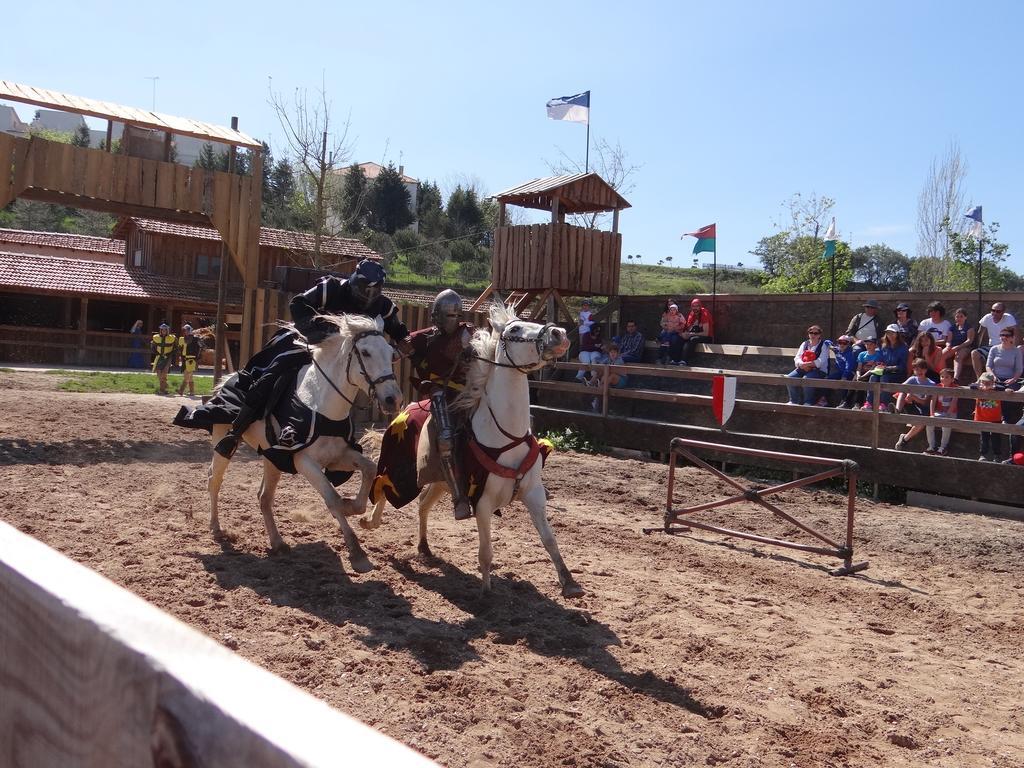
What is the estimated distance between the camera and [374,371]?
20.7 ft

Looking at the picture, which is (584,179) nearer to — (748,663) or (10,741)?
(748,663)

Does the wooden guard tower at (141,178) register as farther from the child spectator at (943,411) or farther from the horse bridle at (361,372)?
the child spectator at (943,411)

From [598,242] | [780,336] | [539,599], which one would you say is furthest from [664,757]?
[598,242]

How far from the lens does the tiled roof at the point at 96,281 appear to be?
31.1 metres

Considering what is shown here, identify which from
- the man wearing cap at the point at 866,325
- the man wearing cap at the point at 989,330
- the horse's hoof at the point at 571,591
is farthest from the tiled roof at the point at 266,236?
the horse's hoof at the point at 571,591

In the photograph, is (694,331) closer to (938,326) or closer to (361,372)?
(938,326)

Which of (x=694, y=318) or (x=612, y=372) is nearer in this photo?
(x=612, y=372)

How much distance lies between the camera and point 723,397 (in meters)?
11.3

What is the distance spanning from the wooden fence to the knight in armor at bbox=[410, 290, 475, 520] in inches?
262

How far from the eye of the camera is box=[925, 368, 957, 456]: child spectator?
36.8 ft

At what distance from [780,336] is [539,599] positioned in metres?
11.3

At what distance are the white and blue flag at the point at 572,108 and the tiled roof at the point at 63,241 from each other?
28719 millimetres

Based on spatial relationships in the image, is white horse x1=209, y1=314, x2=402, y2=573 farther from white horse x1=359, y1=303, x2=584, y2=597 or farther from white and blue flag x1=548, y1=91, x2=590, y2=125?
white and blue flag x1=548, y1=91, x2=590, y2=125

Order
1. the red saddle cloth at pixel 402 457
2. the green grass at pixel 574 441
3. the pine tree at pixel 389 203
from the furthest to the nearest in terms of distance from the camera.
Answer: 1. the pine tree at pixel 389 203
2. the green grass at pixel 574 441
3. the red saddle cloth at pixel 402 457
